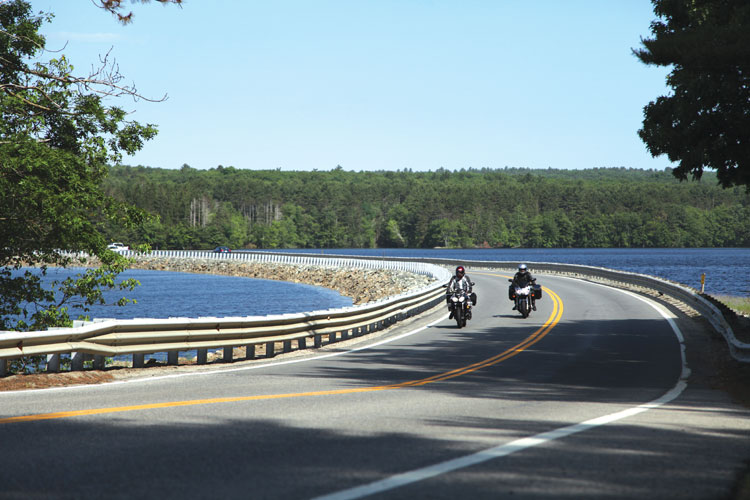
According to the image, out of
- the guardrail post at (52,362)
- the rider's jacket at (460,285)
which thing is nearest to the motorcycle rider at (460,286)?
the rider's jacket at (460,285)

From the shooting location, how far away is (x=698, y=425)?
8.41 m

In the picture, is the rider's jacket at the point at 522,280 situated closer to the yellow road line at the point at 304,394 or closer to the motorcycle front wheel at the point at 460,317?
the motorcycle front wheel at the point at 460,317

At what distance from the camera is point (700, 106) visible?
1825cm

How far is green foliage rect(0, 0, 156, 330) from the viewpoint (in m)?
18.6

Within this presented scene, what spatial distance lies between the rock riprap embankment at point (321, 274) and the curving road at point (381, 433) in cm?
2708

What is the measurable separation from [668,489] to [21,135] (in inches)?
692

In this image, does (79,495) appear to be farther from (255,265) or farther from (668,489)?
(255,265)

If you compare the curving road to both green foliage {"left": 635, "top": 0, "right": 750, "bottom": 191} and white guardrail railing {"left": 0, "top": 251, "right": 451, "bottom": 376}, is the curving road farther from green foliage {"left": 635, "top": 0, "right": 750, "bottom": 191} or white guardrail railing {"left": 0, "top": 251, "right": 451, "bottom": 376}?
green foliage {"left": 635, "top": 0, "right": 750, "bottom": 191}

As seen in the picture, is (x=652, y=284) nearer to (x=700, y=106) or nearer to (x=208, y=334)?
(x=700, y=106)

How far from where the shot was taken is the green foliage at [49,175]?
18625 millimetres

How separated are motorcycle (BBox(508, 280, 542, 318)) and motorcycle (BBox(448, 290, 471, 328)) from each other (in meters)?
3.95

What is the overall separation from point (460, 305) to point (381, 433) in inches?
600

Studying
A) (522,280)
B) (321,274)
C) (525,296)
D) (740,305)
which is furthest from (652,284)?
(321,274)

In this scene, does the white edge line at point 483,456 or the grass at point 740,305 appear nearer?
the white edge line at point 483,456
